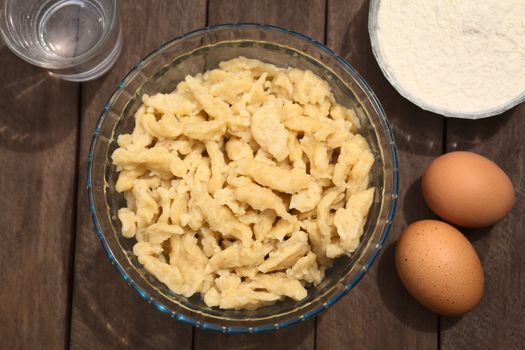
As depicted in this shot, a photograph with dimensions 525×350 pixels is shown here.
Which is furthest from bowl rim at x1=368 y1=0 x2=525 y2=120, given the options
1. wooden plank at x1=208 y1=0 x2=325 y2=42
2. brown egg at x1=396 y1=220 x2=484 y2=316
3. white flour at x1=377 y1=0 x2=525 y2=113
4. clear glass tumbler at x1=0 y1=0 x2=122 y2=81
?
clear glass tumbler at x1=0 y1=0 x2=122 y2=81

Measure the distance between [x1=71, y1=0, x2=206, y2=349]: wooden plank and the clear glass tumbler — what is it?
48 mm

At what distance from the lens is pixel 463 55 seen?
1496 millimetres

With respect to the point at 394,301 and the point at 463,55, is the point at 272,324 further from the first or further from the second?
the point at 463,55

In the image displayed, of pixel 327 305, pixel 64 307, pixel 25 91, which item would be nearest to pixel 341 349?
pixel 327 305

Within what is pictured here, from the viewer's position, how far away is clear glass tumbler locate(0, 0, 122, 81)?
150 cm

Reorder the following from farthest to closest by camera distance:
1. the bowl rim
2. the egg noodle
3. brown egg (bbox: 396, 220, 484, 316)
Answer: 1. the bowl rim
2. brown egg (bbox: 396, 220, 484, 316)
3. the egg noodle

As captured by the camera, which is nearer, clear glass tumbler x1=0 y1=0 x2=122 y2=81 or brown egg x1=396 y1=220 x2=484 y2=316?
brown egg x1=396 y1=220 x2=484 y2=316

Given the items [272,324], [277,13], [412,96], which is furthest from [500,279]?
[277,13]

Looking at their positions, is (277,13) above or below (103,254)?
above

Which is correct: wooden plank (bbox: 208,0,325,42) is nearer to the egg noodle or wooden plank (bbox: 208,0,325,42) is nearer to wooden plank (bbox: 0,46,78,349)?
the egg noodle

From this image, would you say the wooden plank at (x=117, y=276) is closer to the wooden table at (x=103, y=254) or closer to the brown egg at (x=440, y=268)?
the wooden table at (x=103, y=254)

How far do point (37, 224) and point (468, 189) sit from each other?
38.6 inches

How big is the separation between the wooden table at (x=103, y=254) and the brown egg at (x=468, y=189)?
8 centimetres

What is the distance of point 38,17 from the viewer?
155 centimetres
